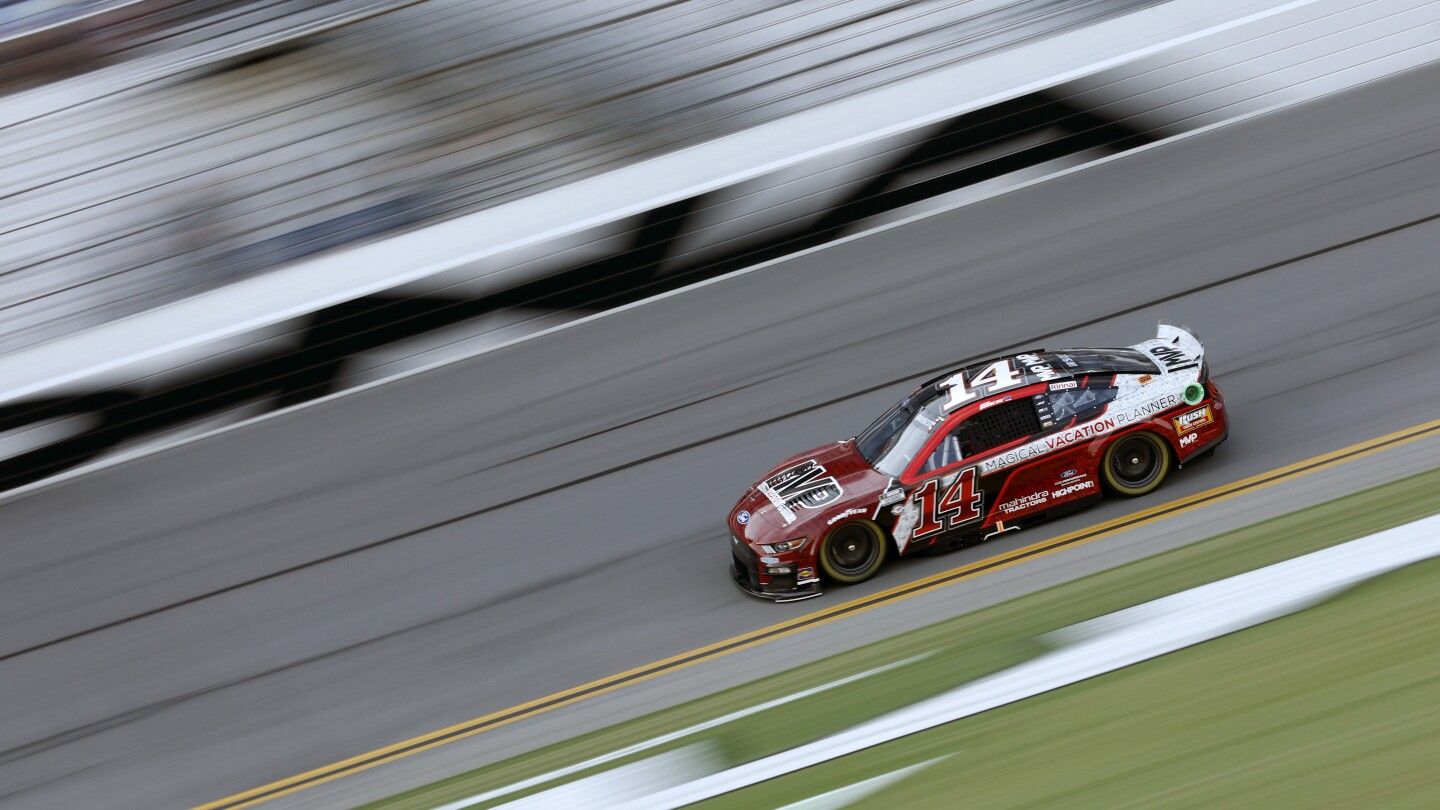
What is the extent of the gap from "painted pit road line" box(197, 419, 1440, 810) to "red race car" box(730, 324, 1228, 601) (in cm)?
24

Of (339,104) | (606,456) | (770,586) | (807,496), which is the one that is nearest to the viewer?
(770,586)

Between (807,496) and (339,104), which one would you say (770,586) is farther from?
(339,104)

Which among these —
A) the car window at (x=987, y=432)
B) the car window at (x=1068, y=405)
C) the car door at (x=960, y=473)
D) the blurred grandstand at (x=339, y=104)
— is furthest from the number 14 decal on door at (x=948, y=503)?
the blurred grandstand at (x=339, y=104)

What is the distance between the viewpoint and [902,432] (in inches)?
360

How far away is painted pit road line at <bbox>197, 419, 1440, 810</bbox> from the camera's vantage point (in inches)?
322

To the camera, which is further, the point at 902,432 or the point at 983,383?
the point at 902,432

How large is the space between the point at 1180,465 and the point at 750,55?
28.2 ft

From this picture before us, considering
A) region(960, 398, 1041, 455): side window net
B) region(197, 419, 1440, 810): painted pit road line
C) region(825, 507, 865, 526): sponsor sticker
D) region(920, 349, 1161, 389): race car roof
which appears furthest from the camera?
region(920, 349, 1161, 389): race car roof

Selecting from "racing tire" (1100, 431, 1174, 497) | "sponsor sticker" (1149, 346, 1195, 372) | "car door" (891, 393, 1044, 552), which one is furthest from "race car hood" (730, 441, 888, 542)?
"sponsor sticker" (1149, 346, 1195, 372)

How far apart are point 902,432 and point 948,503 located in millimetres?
646

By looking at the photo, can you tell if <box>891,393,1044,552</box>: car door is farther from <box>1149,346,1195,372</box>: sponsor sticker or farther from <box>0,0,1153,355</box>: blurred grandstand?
<box>0,0,1153,355</box>: blurred grandstand

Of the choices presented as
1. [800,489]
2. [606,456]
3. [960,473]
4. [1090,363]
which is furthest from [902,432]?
[606,456]

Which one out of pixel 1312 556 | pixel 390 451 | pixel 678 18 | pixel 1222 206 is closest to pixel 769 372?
pixel 390 451

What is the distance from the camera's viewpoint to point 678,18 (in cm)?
1612
